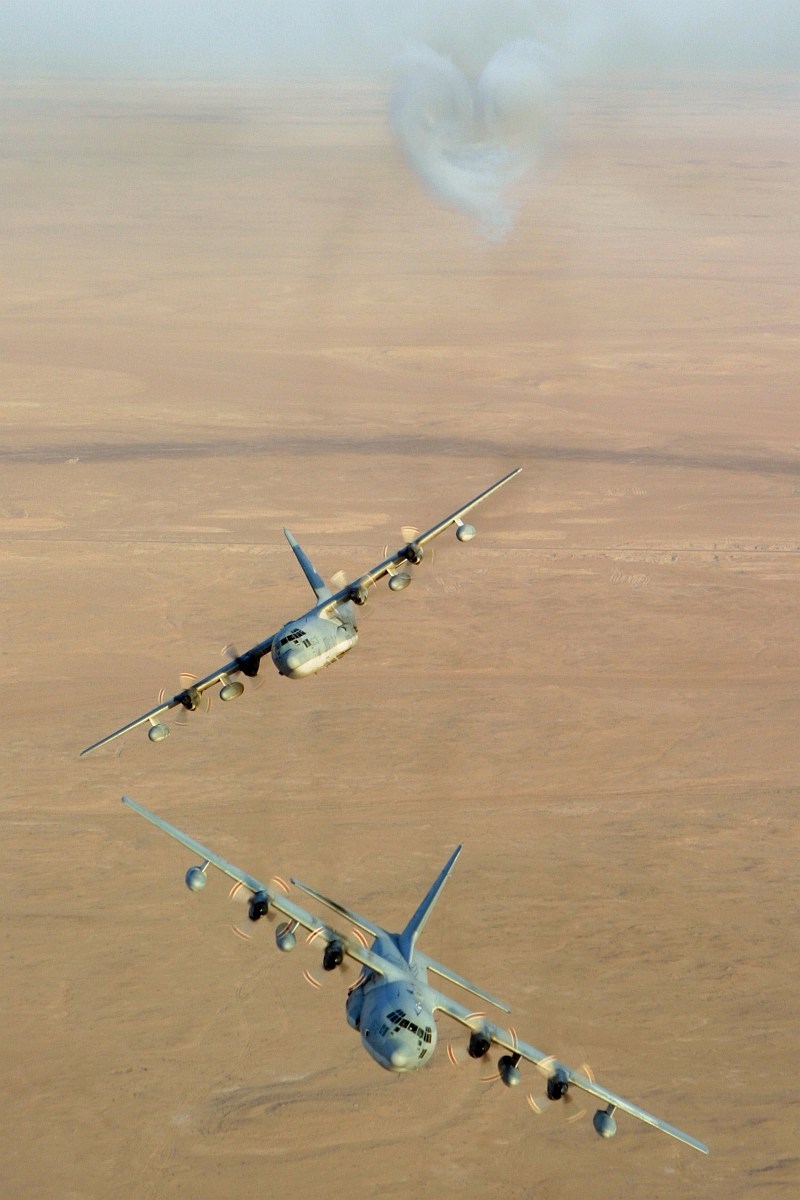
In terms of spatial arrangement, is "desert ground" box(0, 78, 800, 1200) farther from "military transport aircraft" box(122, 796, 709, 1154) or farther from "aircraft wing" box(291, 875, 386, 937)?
"aircraft wing" box(291, 875, 386, 937)

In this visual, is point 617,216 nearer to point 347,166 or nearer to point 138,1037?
point 347,166

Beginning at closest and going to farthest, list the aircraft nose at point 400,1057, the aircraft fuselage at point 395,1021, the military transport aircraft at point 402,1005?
the aircraft nose at point 400,1057 → the aircraft fuselage at point 395,1021 → the military transport aircraft at point 402,1005

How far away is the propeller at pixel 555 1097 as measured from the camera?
87.5 feet

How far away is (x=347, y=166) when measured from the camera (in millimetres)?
130250

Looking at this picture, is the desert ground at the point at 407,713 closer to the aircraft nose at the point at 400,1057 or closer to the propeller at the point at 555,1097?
the propeller at the point at 555,1097

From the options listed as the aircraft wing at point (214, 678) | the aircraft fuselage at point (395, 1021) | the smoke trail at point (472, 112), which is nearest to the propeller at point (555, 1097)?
the aircraft fuselage at point (395, 1021)

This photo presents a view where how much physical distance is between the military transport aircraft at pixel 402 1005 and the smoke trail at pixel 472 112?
59.2 m

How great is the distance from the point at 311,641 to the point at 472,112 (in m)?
51.9

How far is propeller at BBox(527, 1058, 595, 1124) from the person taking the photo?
26.7 metres

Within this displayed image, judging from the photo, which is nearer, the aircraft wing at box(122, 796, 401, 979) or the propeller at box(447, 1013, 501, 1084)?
the propeller at box(447, 1013, 501, 1084)

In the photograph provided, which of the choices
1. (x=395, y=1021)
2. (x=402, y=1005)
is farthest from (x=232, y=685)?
(x=395, y=1021)

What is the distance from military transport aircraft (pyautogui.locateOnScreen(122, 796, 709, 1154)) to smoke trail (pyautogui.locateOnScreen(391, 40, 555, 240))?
194 feet

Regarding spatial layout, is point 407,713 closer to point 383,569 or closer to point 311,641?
point 383,569

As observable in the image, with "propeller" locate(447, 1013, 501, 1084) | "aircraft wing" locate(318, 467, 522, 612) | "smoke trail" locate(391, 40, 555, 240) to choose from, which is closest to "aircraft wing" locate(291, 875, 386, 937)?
"propeller" locate(447, 1013, 501, 1084)
